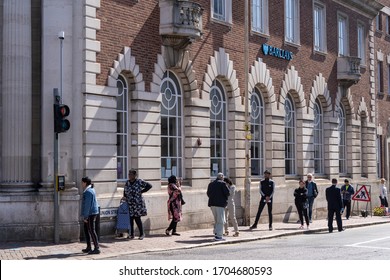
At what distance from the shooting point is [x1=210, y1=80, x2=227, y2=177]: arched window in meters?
25.8

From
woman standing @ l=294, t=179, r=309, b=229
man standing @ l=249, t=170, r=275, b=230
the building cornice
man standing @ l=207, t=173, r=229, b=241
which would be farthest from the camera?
the building cornice

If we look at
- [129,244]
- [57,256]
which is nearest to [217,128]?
[129,244]

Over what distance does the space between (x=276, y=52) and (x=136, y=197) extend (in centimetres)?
1101

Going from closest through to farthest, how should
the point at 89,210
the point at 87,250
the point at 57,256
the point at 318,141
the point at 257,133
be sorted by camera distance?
the point at 57,256 → the point at 89,210 → the point at 87,250 → the point at 257,133 → the point at 318,141

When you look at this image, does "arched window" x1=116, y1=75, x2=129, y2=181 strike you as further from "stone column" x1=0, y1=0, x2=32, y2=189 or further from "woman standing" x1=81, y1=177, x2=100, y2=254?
"woman standing" x1=81, y1=177, x2=100, y2=254

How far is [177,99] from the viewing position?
78.9 feet

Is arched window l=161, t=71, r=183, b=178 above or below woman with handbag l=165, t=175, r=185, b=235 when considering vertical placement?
above

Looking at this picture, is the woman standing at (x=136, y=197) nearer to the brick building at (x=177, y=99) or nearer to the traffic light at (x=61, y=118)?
the brick building at (x=177, y=99)

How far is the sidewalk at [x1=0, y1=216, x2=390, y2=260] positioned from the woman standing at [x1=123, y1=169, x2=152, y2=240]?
1.90 ft

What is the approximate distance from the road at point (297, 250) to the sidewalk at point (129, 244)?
0.39m

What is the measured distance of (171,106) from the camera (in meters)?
23.8

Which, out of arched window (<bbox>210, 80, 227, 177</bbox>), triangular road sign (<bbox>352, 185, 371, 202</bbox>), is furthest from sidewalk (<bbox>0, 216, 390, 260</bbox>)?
triangular road sign (<bbox>352, 185, 371, 202</bbox>)

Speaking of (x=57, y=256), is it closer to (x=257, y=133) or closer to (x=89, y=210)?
(x=89, y=210)
